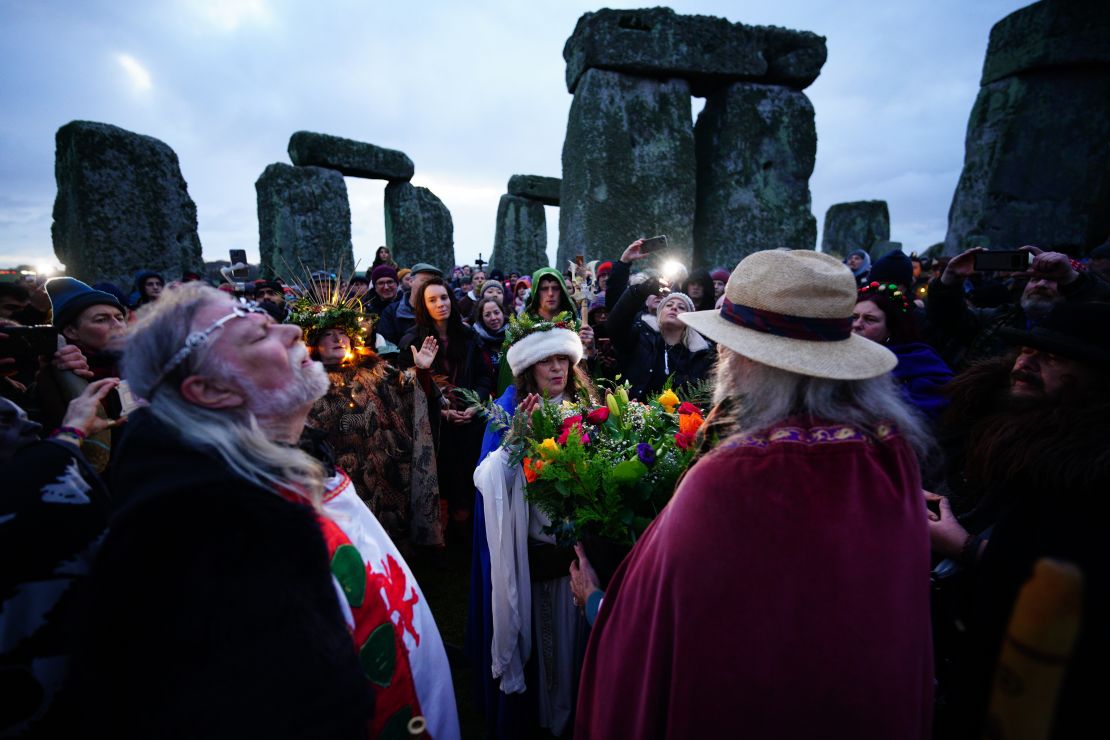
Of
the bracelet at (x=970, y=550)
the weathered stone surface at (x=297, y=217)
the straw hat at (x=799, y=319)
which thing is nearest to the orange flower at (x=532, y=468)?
the straw hat at (x=799, y=319)

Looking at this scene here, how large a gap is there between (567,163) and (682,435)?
8786 mm

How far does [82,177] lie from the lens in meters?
6.91

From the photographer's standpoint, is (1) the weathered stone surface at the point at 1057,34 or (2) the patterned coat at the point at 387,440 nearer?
(2) the patterned coat at the point at 387,440

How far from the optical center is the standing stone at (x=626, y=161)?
886cm

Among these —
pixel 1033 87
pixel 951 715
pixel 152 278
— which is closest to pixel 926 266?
pixel 1033 87

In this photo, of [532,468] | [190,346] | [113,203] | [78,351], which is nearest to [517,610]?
[532,468]

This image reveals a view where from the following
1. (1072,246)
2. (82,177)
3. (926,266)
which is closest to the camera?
(82,177)

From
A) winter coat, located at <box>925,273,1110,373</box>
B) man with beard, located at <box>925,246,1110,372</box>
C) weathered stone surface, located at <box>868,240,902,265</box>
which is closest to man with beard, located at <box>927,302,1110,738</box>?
man with beard, located at <box>925,246,1110,372</box>

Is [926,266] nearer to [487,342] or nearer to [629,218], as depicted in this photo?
[629,218]

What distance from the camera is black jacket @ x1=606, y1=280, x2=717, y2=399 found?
4.09 metres

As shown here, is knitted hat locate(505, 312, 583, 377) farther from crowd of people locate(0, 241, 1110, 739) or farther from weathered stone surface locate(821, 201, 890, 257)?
weathered stone surface locate(821, 201, 890, 257)

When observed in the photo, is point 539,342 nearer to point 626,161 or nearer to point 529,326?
point 529,326

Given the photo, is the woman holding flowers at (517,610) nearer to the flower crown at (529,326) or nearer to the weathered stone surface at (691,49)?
the flower crown at (529,326)

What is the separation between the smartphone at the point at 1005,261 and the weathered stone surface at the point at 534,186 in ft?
55.3
